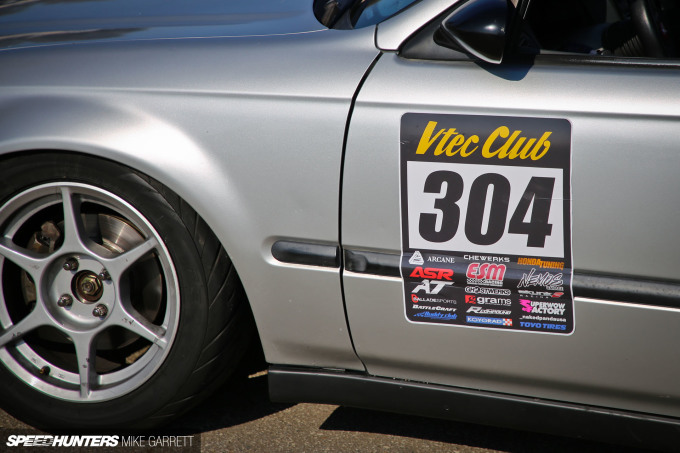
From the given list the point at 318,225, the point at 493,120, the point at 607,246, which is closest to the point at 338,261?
the point at 318,225

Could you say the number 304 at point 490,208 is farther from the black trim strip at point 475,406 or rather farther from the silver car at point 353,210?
the black trim strip at point 475,406

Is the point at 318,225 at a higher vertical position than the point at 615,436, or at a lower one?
higher

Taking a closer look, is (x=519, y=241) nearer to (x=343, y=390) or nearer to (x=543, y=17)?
(x=343, y=390)

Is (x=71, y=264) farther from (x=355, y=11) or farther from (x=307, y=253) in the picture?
(x=355, y=11)

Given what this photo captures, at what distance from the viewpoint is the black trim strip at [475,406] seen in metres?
1.67

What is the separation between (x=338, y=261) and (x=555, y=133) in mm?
582

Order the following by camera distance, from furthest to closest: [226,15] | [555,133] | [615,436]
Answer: [226,15] < [615,436] < [555,133]

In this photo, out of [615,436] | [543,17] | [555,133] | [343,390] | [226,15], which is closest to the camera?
[555,133]

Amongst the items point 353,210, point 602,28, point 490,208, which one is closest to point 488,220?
point 490,208

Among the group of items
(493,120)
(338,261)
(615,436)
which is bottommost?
(615,436)

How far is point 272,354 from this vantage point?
73.5 inches

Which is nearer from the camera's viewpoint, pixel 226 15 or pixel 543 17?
pixel 226 15

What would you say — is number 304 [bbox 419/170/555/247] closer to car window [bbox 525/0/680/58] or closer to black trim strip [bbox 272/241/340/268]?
black trim strip [bbox 272/241/340/268]

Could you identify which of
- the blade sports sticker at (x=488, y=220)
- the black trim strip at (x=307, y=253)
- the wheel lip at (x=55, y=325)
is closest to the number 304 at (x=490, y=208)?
the blade sports sticker at (x=488, y=220)
